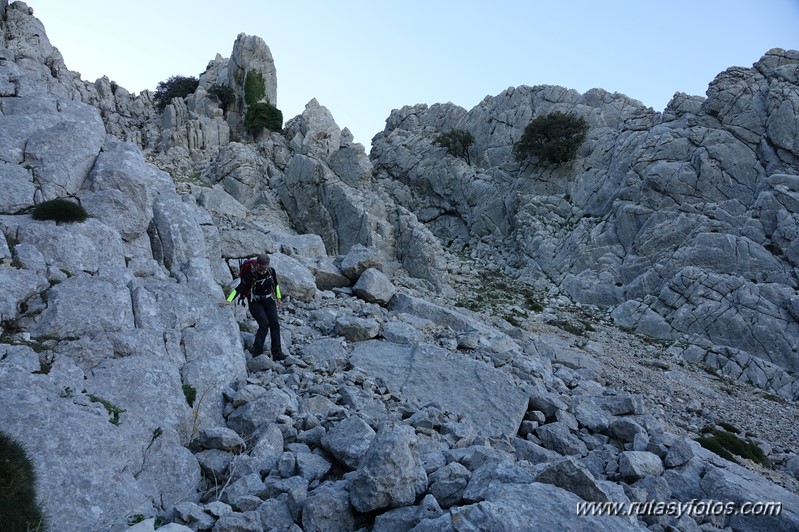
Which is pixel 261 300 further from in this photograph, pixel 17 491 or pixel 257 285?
pixel 17 491

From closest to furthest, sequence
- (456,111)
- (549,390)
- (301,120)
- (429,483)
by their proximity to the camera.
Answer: (429,483), (549,390), (301,120), (456,111)

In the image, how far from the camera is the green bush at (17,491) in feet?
18.4

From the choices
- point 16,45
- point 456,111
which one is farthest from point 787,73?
point 16,45

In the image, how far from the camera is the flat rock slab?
12.5 m

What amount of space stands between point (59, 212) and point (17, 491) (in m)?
8.40

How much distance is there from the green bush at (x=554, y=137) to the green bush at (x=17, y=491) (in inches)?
2158

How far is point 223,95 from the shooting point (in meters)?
57.3

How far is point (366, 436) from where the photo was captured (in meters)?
8.33

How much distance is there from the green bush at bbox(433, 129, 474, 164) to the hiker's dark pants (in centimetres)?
5358

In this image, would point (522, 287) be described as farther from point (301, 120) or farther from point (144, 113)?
point (144, 113)

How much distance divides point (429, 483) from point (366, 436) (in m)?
1.58

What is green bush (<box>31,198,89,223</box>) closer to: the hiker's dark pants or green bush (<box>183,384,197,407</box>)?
the hiker's dark pants

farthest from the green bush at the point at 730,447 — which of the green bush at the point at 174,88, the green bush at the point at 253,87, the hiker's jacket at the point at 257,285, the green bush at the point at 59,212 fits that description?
the green bush at the point at 174,88

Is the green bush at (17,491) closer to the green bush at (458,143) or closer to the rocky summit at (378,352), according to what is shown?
the rocky summit at (378,352)
